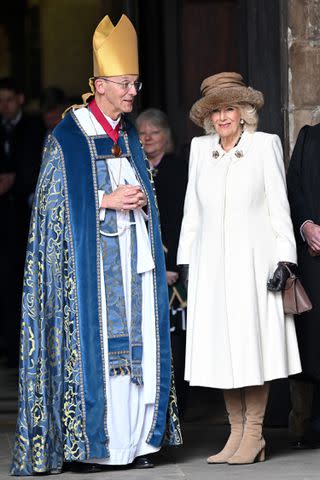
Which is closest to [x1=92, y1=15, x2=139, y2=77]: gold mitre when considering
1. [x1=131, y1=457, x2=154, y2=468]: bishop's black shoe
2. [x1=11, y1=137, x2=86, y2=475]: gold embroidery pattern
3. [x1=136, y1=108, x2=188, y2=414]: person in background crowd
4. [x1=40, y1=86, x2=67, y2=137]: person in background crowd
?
[x1=11, y1=137, x2=86, y2=475]: gold embroidery pattern

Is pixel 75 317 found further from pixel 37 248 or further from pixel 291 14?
pixel 291 14

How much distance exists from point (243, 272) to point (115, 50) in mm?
1195

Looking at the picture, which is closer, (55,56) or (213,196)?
(213,196)

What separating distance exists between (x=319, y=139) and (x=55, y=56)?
9.36 m

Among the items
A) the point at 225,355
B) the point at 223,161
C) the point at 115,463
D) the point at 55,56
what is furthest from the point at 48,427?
the point at 55,56

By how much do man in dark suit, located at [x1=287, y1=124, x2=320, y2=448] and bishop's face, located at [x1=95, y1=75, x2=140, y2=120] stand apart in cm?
95

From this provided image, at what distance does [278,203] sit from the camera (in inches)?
307

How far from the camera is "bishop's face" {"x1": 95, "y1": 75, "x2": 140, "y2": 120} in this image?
782cm

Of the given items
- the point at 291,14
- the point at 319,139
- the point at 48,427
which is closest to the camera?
the point at 48,427

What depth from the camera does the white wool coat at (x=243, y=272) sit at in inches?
306

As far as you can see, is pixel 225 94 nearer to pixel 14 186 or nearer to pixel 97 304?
pixel 97 304

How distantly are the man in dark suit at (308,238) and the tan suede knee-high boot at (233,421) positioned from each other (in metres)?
0.39

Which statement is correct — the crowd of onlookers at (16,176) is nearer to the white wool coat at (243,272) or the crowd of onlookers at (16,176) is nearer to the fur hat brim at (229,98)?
the fur hat brim at (229,98)

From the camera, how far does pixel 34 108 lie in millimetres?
17719
